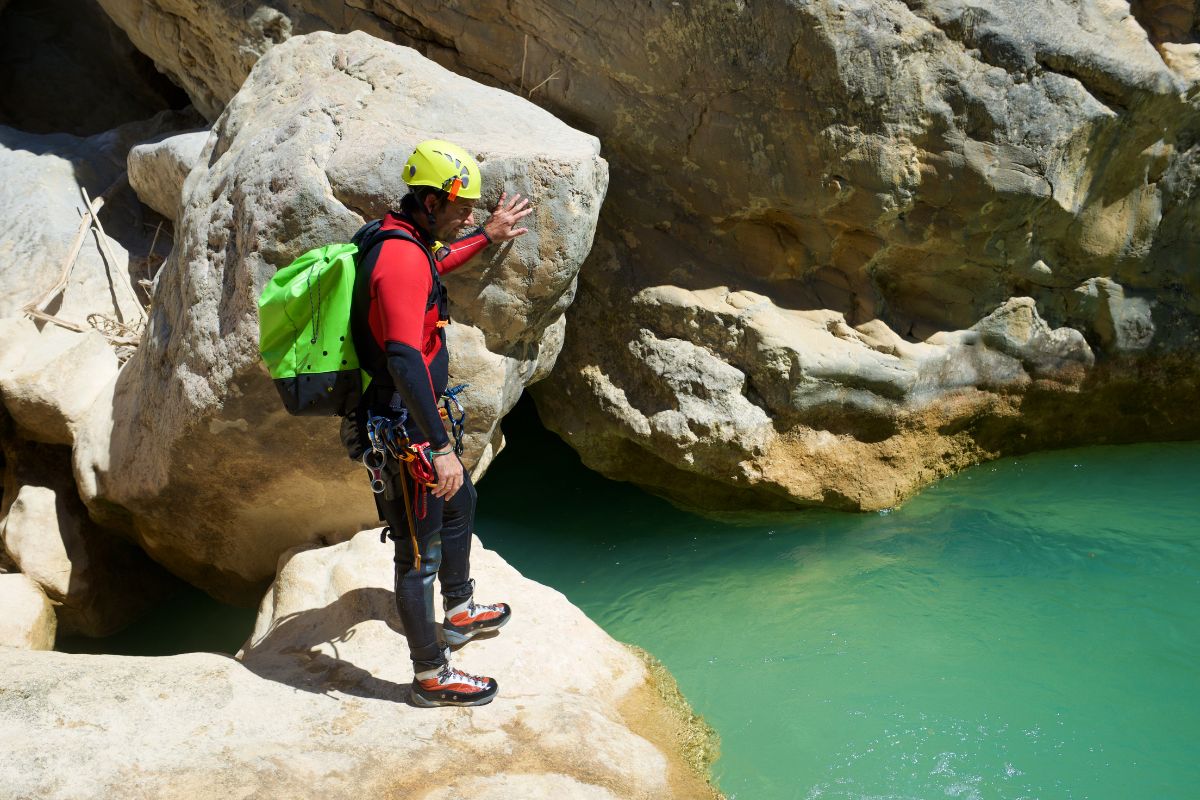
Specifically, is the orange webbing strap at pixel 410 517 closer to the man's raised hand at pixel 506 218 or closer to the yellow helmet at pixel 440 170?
the yellow helmet at pixel 440 170

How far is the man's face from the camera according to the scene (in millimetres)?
3570

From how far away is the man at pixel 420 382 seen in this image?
3.30 metres

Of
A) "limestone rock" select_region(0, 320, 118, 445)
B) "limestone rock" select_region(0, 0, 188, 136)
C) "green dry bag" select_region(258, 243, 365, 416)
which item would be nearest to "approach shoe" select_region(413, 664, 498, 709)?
"green dry bag" select_region(258, 243, 365, 416)

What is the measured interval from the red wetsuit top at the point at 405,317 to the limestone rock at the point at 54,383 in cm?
292

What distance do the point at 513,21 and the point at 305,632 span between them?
11.7 ft

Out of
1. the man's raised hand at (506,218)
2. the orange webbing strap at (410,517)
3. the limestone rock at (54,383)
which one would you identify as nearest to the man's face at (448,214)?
the man's raised hand at (506,218)

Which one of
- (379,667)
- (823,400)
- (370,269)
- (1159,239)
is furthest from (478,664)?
(1159,239)

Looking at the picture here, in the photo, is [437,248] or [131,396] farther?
[131,396]

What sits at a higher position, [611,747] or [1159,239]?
[1159,239]

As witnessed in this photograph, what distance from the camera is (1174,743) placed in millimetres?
4004

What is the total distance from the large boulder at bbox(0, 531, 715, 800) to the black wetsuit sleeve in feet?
3.70

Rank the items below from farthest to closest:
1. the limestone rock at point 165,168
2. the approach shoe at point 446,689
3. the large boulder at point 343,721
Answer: the limestone rock at point 165,168, the approach shoe at point 446,689, the large boulder at point 343,721

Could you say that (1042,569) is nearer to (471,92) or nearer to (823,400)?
(823,400)

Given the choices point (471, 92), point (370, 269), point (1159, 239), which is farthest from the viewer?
point (1159, 239)
